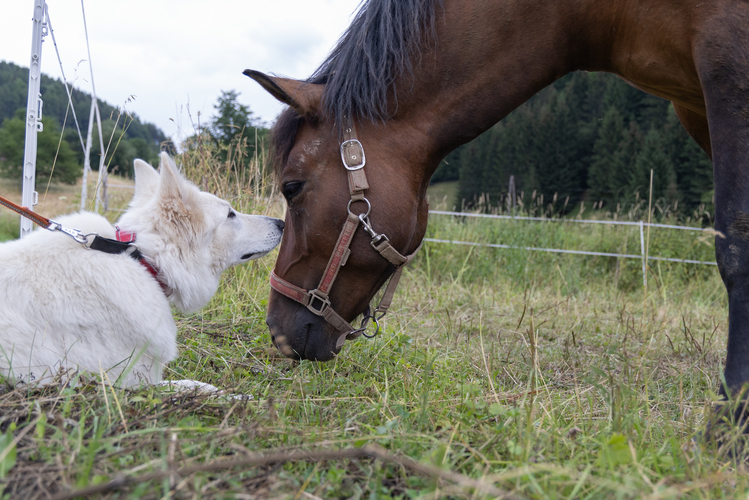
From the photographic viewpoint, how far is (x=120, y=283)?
2012 mm

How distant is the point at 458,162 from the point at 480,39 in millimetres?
50264

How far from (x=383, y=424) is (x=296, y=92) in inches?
59.0

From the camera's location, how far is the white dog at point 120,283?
1.86m

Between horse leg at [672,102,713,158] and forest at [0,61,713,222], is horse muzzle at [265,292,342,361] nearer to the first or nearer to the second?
horse leg at [672,102,713,158]

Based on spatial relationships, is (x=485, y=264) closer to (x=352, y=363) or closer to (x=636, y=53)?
(x=352, y=363)

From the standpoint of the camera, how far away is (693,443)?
5.11 ft

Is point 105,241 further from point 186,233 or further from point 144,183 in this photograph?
point 144,183

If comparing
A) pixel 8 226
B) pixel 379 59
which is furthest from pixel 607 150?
pixel 379 59

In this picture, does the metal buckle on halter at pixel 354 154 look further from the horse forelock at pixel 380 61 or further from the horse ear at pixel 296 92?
the horse ear at pixel 296 92

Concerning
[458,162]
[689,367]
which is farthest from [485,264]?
[458,162]

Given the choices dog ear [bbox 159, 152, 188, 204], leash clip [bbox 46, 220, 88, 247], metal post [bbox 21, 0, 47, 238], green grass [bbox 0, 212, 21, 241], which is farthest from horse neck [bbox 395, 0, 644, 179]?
green grass [bbox 0, 212, 21, 241]

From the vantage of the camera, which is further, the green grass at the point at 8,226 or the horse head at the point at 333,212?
the green grass at the point at 8,226

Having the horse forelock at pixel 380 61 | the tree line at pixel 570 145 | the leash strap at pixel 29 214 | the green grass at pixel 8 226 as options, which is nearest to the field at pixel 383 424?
the leash strap at pixel 29 214

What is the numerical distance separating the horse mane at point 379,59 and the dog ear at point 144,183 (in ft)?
3.05
